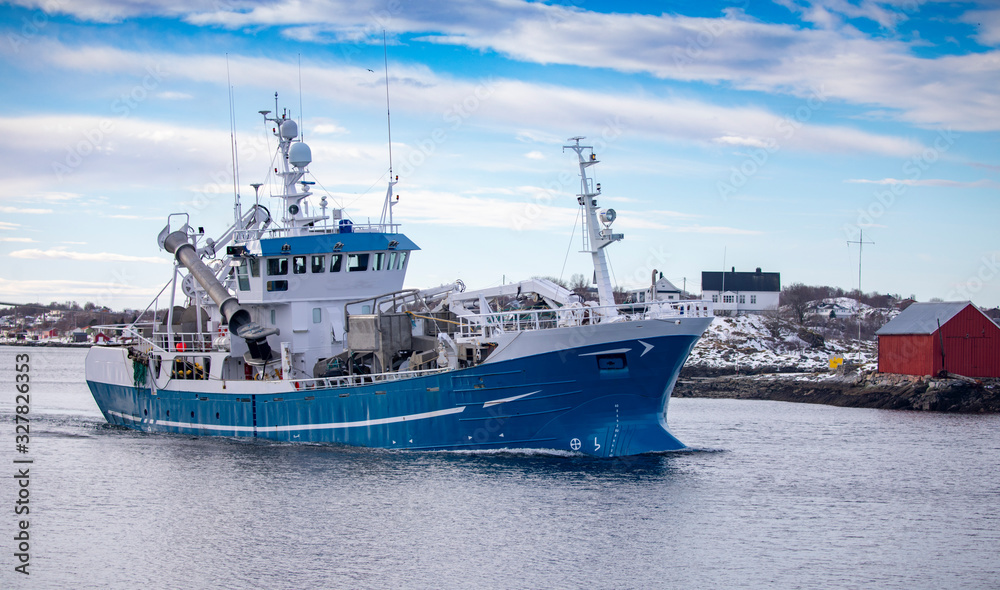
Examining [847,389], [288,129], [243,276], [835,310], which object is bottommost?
[847,389]

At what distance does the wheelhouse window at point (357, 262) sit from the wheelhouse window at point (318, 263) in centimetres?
85

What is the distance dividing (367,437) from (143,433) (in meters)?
12.5

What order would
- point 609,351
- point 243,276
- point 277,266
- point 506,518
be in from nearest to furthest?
1. point 506,518
2. point 609,351
3. point 277,266
4. point 243,276

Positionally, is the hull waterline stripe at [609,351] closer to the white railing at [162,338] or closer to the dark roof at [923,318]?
the white railing at [162,338]

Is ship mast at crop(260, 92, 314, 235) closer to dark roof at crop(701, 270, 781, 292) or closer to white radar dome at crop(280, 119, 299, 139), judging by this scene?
white radar dome at crop(280, 119, 299, 139)

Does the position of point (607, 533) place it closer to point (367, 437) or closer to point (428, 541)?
point (428, 541)

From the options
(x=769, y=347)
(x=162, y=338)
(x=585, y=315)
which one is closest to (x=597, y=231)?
(x=585, y=315)

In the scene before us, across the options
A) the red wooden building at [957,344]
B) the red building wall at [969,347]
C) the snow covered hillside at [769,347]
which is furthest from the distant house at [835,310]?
the red building wall at [969,347]

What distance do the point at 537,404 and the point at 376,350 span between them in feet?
18.3

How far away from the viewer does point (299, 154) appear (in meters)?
33.2

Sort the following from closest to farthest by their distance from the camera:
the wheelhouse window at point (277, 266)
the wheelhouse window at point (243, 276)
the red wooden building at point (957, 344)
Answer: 1. the wheelhouse window at point (277, 266)
2. the wheelhouse window at point (243, 276)
3. the red wooden building at point (957, 344)

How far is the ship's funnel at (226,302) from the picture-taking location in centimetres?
2975

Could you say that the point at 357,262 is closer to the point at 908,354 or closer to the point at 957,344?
the point at 908,354

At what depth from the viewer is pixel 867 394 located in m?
48.1
